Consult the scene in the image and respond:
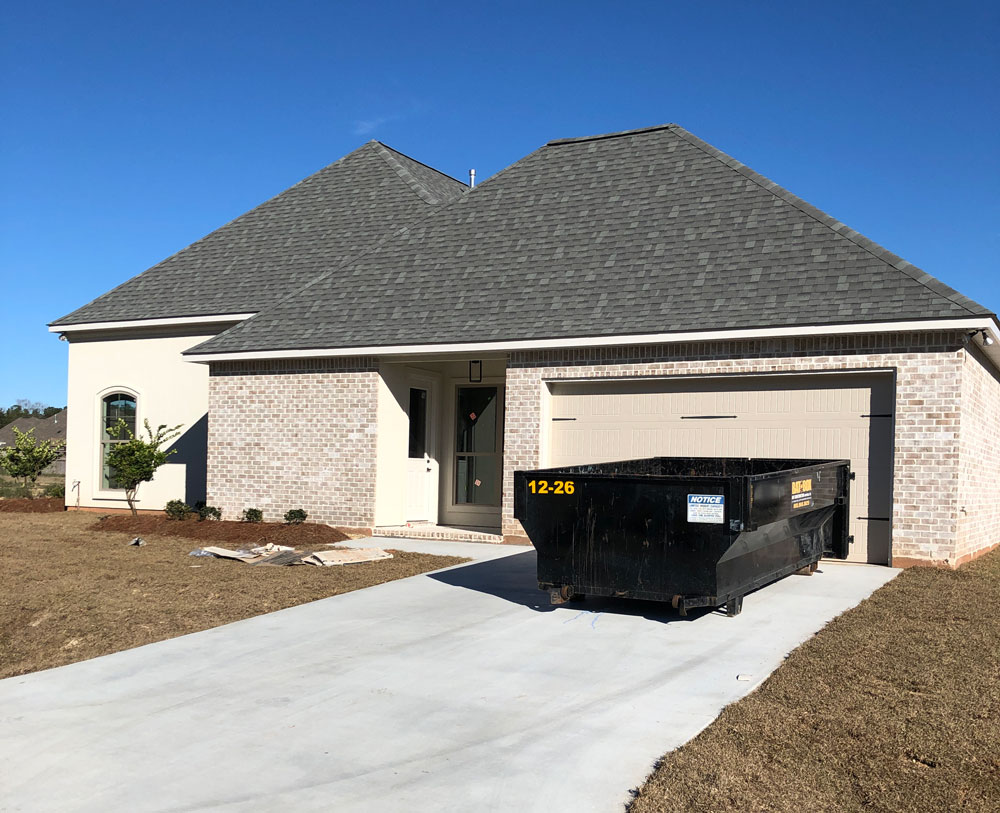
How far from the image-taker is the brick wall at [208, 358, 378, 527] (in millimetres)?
15703

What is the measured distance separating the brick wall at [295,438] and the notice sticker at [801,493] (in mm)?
7944

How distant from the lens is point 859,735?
5.26m

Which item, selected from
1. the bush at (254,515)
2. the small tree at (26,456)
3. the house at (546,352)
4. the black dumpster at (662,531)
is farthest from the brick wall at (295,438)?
the small tree at (26,456)

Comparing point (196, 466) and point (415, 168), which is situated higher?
point (415, 168)

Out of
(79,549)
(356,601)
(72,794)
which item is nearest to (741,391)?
(356,601)

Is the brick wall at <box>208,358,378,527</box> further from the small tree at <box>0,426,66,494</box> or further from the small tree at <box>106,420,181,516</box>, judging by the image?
the small tree at <box>0,426,66,494</box>

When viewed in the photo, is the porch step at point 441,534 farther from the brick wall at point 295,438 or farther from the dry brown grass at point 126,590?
the dry brown grass at point 126,590

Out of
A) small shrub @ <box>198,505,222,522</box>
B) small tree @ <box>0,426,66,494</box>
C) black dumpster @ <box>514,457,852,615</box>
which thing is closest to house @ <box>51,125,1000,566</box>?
small shrub @ <box>198,505,222,522</box>

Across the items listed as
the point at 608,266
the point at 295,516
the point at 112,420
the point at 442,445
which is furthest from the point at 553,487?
the point at 112,420

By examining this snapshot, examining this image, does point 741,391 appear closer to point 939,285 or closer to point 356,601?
point 939,285

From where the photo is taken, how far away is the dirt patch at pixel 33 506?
20.4 meters

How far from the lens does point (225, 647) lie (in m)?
7.52

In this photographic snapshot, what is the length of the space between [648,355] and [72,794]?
1044 centimetres

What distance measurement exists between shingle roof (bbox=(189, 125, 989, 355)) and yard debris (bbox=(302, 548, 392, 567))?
12.0 ft
